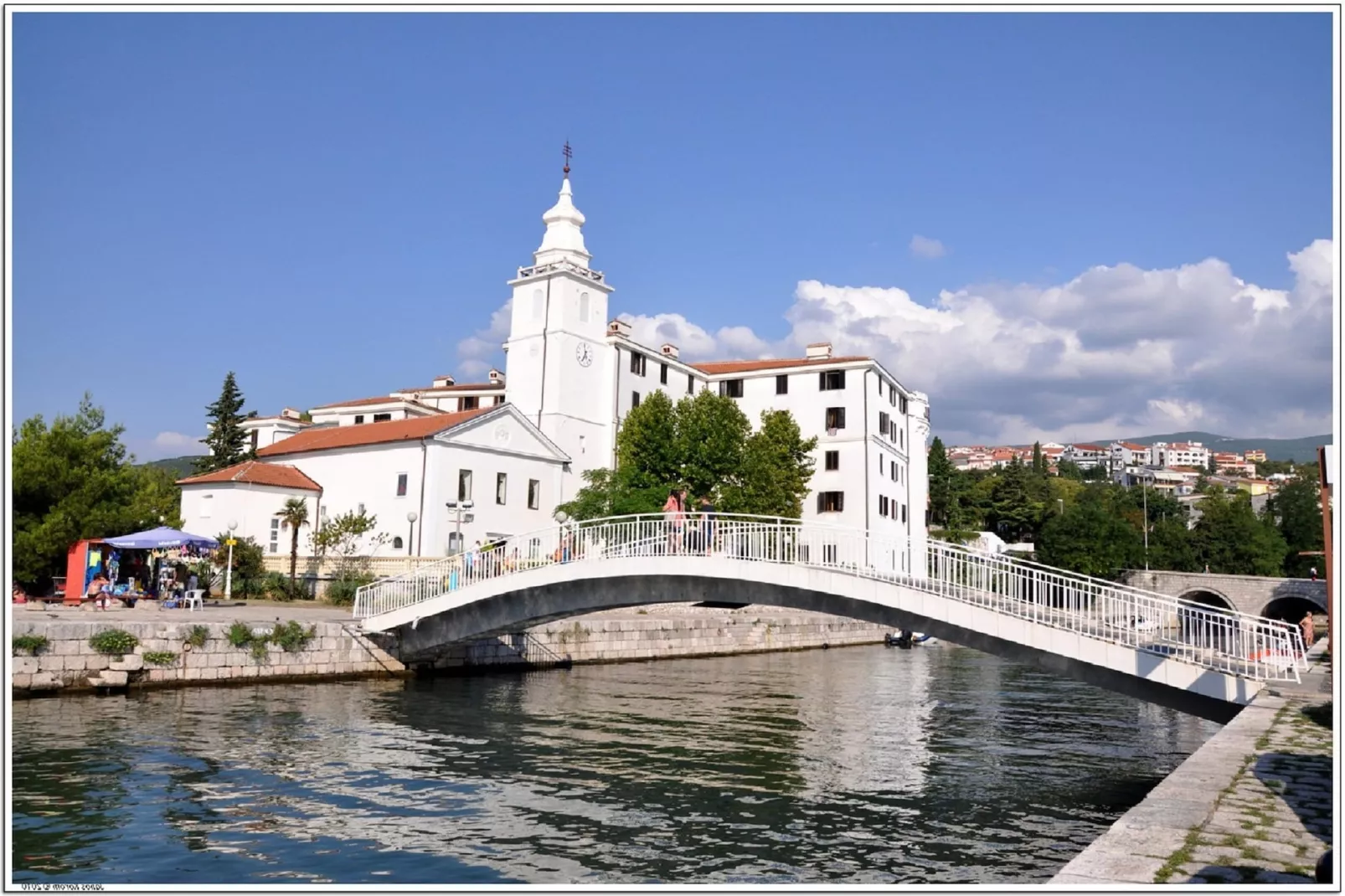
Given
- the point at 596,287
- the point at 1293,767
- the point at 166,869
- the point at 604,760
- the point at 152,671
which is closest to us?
the point at 1293,767

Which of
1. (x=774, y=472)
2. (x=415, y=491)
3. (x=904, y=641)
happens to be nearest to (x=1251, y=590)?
(x=904, y=641)

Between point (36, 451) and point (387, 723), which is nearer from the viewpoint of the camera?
point (387, 723)

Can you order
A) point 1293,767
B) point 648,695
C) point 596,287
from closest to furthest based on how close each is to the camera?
point 1293,767 < point 648,695 < point 596,287

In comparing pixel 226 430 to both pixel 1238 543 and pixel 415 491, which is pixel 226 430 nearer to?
pixel 415 491

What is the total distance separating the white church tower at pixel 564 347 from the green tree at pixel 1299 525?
1810 inches

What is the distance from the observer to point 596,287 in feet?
171

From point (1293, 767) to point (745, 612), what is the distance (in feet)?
105

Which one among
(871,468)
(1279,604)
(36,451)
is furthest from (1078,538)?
(36,451)

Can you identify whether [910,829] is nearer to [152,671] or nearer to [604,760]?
[604,760]

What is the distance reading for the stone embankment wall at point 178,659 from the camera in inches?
779

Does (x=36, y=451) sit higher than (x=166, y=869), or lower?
higher

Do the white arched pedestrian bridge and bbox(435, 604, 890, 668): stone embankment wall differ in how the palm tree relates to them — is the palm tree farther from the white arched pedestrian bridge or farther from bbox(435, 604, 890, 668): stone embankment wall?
the white arched pedestrian bridge

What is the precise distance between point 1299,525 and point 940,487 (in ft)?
89.7

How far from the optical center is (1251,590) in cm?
5850
